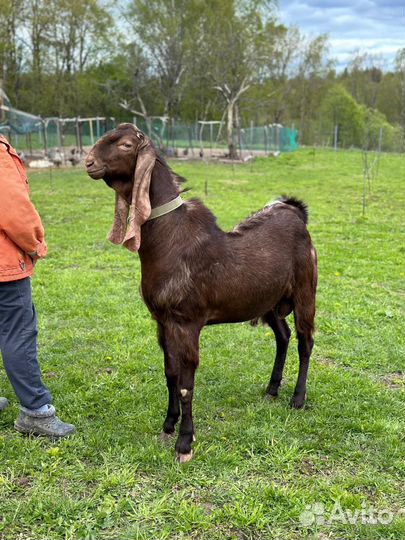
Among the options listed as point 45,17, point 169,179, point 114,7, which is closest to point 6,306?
point 169,179

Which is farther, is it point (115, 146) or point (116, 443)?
point (116, 443)

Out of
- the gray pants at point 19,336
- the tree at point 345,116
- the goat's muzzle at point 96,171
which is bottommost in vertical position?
the gray pants at point 19,336

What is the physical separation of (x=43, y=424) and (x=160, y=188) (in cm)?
189

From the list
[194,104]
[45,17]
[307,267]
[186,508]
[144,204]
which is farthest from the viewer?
[194,104]

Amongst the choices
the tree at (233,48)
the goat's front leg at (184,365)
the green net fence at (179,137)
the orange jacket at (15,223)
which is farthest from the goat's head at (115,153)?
the tree at (233,48)

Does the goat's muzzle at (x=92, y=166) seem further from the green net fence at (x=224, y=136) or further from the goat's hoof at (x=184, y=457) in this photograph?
the green net fence at (x=224, y=136)

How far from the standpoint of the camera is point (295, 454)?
3.68 m

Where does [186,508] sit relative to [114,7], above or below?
below

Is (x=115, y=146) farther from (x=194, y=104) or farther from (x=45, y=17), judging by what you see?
(x=194, y=104)

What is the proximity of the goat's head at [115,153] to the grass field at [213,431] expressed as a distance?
6.24 ft

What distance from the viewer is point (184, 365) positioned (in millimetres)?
3594

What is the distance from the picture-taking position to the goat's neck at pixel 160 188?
3553 millimetres

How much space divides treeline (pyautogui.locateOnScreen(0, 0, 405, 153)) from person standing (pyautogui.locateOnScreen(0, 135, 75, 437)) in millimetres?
27591

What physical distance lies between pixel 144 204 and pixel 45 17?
36.4 metres
